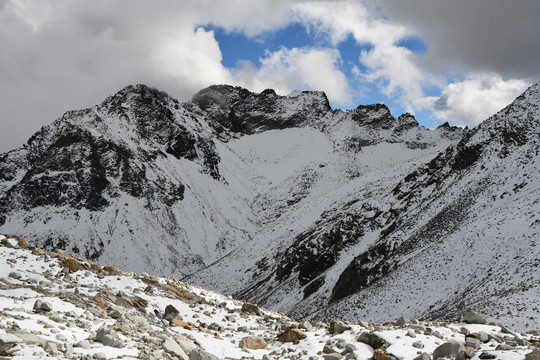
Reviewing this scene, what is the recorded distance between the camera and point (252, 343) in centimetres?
1658

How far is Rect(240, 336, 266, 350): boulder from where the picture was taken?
16.5 m

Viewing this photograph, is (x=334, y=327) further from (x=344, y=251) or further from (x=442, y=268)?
(x=344, y=251)

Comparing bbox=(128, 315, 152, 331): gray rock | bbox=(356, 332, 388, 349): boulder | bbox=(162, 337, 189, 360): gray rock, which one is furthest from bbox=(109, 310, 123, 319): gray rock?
bbox=(356, 332, 388, 349): boulder

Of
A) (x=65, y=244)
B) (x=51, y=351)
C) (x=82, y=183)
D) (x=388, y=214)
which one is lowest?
(x=51, y=351)

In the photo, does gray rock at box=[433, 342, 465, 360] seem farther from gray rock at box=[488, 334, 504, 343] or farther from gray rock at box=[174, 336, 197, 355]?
gray rock at box=[174, 336, 197, 355]

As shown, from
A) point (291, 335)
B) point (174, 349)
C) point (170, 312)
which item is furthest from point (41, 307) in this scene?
point (291, 335)

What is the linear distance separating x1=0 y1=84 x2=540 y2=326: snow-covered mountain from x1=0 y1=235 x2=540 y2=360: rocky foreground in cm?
1559

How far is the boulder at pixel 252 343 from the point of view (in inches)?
648

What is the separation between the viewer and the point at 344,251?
78.8 meters

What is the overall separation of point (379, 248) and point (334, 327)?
5067 cm

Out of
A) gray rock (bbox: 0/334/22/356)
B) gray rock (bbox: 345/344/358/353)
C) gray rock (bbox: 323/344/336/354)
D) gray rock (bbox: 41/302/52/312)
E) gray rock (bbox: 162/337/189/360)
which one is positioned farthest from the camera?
gray rock (bbox: 323/344/336/354)

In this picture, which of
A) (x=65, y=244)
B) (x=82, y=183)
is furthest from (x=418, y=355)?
(x=82, y=183)

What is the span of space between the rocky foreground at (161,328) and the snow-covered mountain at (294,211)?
15.6 metres

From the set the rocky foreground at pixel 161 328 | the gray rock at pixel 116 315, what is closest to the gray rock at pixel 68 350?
the rocky foreground at pixel 161 328
